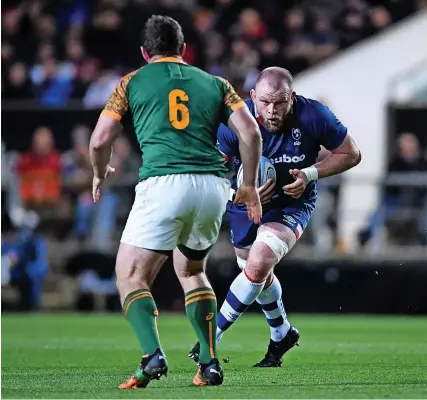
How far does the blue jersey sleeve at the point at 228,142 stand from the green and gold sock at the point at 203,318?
68.0 inches

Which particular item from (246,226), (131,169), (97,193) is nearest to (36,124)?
(131,169)

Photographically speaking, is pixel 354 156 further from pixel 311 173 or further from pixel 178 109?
pixel 178 109

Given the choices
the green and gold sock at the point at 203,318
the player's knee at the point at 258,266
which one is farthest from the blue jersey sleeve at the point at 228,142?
the green and gold sock at the point at 203,318

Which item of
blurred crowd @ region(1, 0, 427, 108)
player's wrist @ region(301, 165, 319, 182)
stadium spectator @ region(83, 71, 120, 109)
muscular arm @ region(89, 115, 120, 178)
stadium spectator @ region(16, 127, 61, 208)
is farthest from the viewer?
blurred crowd @ region(1, 0, 427, 108)

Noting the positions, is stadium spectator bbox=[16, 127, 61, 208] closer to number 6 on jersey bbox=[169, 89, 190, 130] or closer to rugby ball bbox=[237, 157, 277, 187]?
rugby ball bbox=[237, 157, 277, 187]

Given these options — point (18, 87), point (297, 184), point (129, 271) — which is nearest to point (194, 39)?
point (18, 87)

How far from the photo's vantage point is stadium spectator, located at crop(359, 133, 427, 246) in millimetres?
17016

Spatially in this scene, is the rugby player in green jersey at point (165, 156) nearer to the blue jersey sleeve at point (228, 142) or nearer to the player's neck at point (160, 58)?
the player's neck at point (160, 58)

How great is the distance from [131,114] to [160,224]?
0.69 meters

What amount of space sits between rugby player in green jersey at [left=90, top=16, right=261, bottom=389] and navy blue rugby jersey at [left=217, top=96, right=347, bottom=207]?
5.58 ft

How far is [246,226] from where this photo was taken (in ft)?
31.1

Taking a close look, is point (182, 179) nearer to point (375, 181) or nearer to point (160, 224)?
point (160, 224)

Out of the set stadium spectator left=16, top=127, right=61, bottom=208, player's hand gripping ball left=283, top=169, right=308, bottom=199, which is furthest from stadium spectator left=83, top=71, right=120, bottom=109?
player's hand gripping ball left=283, top=169, right=308, bottom=199

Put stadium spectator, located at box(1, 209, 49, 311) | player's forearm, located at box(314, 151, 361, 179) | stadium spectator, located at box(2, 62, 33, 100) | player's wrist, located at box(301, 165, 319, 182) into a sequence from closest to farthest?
1. player's wrist, located at box(301, 165, 319, 182)
2. player's forearm, located at box(314, 151, 361, 179)
3. stadium spectator, located at box(1, 209, 49, 311)
4. stadium spectator, located at box(2, 62, 33, 100)
